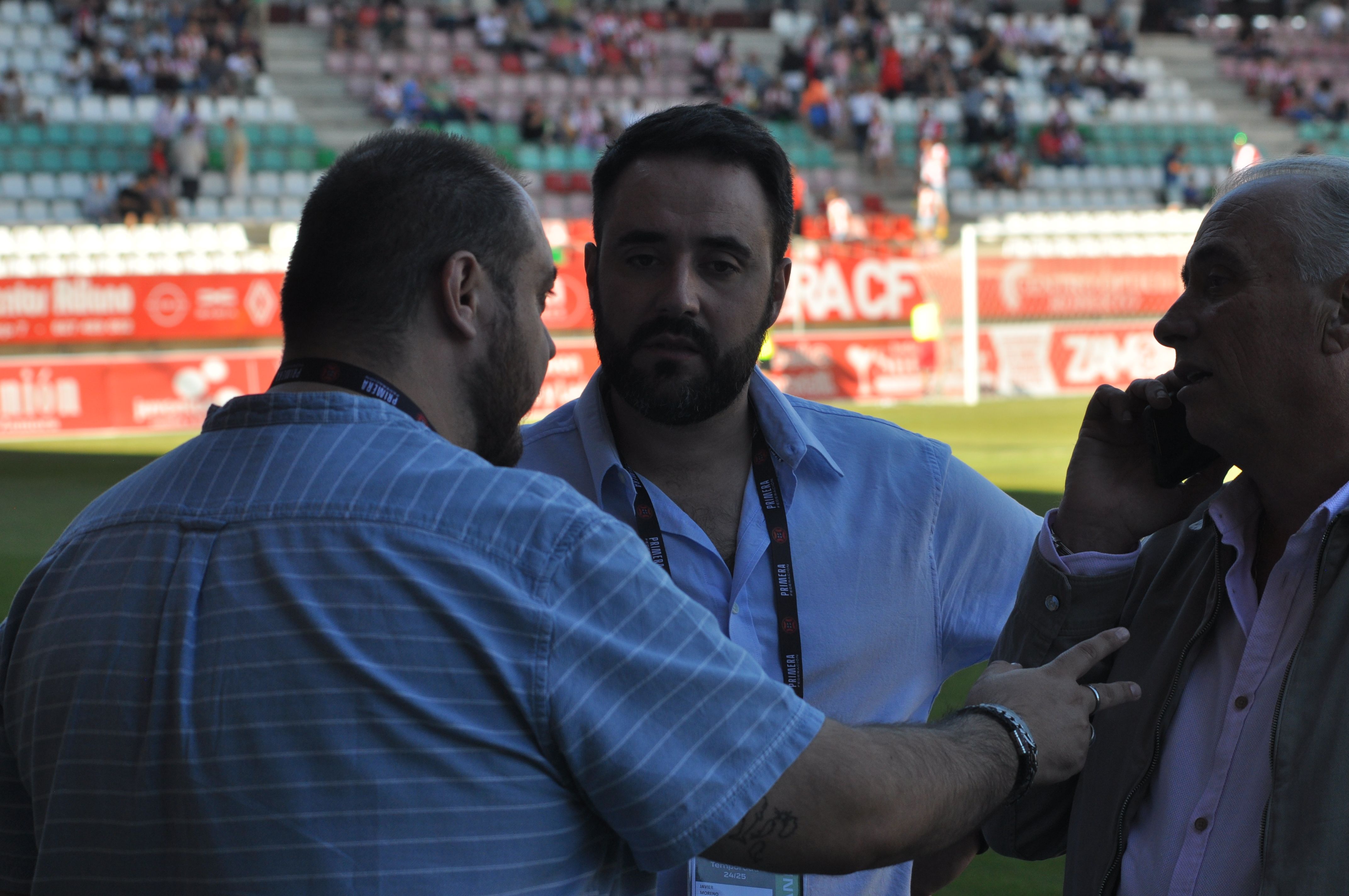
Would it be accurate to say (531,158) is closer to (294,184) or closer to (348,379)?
(294,184)

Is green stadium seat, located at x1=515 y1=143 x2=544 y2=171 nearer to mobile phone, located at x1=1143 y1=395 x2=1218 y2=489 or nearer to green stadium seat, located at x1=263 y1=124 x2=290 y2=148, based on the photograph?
green stadium seat, located at x1=263 y1=124 x2=290 y2=148

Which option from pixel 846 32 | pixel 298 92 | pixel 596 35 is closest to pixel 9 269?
pixel 298 92

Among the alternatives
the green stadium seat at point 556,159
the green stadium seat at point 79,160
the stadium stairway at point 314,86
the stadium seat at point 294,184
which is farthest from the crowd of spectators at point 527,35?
the green stadium seat at point 79,160

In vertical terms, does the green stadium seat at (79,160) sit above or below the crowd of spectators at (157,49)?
below

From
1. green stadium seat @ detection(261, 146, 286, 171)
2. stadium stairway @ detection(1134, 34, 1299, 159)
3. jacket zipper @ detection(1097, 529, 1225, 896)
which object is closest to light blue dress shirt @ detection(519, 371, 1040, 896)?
jacket zipper @ detection(1097, 529, 1225, 896)

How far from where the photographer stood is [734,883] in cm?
224

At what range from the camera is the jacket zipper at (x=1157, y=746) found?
1882 millimetres

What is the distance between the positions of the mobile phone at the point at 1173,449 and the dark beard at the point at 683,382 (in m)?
0.77

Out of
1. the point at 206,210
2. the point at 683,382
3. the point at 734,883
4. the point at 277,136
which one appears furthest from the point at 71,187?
the point at 734,883

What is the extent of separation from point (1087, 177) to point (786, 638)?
25.8 m

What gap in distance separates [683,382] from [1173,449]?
2.90ft

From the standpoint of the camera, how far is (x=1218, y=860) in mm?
1786

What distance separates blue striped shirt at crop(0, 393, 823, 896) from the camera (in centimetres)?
135

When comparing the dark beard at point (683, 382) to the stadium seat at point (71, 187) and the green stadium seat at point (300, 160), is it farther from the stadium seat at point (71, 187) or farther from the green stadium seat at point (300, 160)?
the green stadium seat at point (300, 160)
